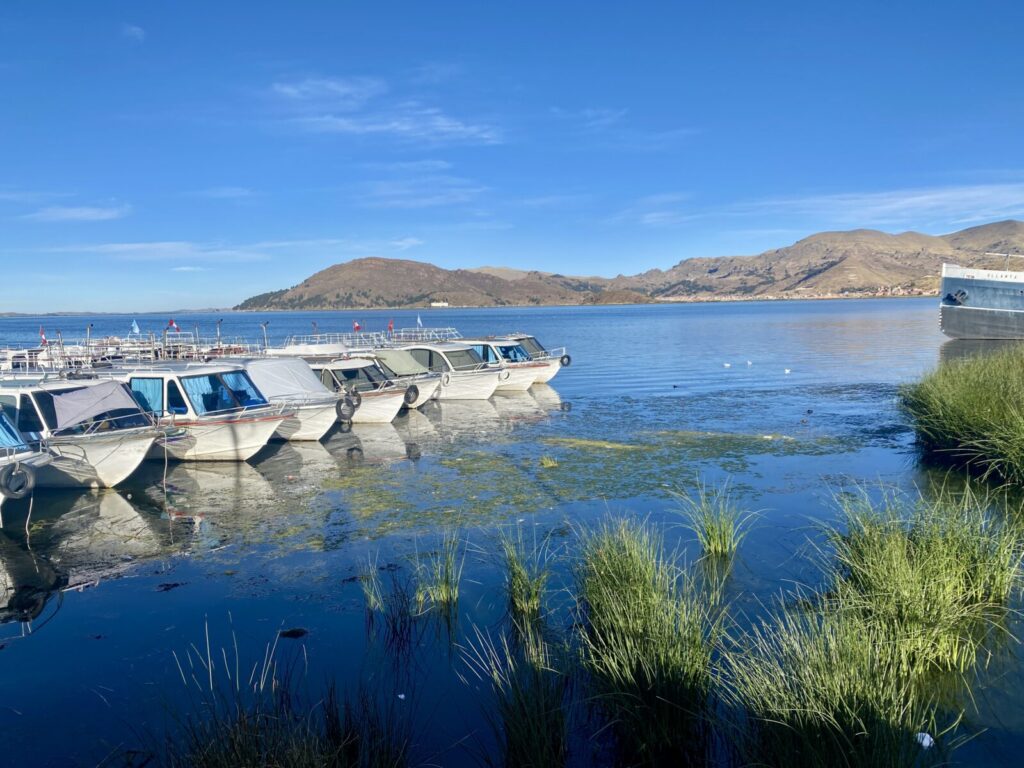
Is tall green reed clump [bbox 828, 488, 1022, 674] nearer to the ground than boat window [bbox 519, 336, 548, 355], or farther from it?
nearer to the ground

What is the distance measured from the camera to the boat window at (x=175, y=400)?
20000 mm

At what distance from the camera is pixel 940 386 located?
1930 cm

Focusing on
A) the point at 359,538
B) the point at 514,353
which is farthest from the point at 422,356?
the point at 359,538

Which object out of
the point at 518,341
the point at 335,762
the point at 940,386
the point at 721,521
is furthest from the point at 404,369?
the point at 335,762

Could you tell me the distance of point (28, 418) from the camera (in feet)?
56.0

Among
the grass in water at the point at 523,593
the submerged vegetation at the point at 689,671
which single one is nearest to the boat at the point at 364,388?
the grass in water at the point at 523,593

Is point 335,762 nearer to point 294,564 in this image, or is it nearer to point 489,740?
point 489,740

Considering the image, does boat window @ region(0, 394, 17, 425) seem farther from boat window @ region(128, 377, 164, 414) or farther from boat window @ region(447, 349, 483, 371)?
boat window @ region(447, 349, 483, 371)

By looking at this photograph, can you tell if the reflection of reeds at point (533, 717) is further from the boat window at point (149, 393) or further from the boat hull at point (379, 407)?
the boat hull at point (379, 407)

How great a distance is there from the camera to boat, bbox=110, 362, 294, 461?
64.9 ft

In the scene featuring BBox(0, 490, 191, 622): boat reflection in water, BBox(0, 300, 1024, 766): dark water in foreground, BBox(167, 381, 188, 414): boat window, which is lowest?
BBox(0, 300, 1024, 766): dark water in foreground

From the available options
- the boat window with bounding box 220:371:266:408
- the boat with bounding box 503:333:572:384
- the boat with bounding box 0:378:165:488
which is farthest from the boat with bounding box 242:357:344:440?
the boat with bounding box 503:333:572:384

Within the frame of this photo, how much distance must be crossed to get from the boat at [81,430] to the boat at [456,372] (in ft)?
51.9

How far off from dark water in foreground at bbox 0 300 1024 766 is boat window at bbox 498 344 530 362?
724cm
